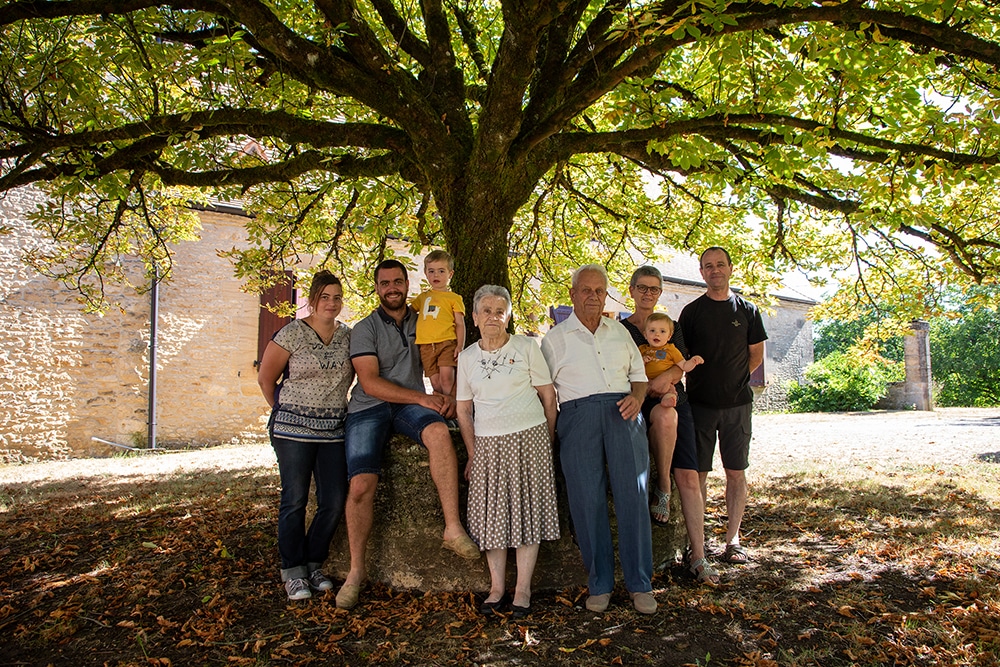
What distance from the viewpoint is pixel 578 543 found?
11.8 feet

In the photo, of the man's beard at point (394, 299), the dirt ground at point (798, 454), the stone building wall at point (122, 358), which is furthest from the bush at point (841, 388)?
the man's beard at point (394, 299)

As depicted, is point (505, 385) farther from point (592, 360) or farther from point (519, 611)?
point (519, 611)

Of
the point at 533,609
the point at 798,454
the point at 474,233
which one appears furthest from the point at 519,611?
the point at 798,454

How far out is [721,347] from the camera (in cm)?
428

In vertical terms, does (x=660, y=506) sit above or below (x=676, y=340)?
below

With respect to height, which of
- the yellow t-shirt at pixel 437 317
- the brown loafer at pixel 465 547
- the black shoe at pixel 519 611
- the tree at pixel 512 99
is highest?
the tree at pixel 512 99

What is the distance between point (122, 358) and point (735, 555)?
10370 mm

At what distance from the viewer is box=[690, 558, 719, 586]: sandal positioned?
3910 millimetres

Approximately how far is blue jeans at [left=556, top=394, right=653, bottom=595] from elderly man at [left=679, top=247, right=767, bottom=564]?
0.89 m

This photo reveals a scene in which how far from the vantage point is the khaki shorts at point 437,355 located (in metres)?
3.98

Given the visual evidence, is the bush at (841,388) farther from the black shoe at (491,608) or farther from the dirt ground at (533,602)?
the black shoe at (491,608)

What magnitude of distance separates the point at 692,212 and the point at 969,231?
3.01 metres

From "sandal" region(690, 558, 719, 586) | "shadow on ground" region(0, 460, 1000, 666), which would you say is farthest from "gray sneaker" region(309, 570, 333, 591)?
"sandal" region(690, 558, 719, 586)

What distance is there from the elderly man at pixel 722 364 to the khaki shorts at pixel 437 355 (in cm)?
157
